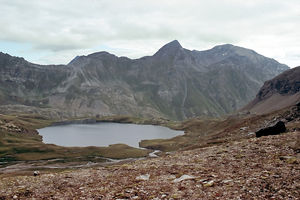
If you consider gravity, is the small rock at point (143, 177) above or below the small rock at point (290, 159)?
below

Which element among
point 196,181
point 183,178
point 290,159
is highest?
point 290,159

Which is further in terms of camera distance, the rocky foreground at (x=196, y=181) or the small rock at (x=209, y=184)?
the small rock at (x=209, y=184)

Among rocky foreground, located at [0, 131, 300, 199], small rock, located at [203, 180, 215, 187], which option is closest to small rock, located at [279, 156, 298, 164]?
rocky foreground, located at [0, 131, 300, 199]

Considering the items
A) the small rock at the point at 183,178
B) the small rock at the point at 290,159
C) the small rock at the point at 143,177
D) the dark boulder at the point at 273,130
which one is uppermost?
the dark boulder at the point at 273,130

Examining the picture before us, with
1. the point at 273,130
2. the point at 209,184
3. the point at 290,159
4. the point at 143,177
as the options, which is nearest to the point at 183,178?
the point at 209,184

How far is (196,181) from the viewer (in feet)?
74.2

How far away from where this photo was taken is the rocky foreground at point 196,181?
770 inches

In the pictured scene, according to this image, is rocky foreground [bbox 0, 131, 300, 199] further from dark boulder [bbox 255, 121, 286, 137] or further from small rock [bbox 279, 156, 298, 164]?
dark boulder [bbox 255, 121, 286, 137]

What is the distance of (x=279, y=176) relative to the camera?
69.1ft

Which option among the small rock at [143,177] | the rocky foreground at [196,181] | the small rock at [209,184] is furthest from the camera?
the small rock at [143,177]

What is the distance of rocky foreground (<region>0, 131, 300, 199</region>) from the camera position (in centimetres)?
1955

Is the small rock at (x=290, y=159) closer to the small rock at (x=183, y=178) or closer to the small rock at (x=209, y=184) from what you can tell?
the small rock at (x=209, y=184)

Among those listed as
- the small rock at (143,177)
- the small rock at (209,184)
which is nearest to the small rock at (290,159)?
the small rock at (209,184)

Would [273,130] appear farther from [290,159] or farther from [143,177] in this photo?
[143,177]
